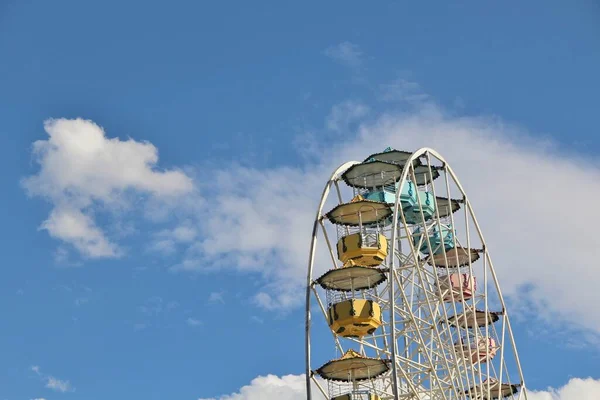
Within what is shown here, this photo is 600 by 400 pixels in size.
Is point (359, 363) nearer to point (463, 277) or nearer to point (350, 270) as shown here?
point (350, 270)

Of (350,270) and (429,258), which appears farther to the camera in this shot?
(429,258)

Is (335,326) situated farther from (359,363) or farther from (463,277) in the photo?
(463,277)

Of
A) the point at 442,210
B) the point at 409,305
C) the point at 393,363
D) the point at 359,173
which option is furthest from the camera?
the point at 442,210

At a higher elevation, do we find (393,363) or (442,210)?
(442,210)

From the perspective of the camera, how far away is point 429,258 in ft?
185

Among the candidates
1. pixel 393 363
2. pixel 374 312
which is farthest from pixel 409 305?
pixel 393 363

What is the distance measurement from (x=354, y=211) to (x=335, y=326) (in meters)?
6.25

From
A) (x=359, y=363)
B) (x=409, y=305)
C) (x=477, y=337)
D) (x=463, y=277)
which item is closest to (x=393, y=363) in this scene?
(x=359, y=363)

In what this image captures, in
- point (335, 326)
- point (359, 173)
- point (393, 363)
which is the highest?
A: point (359, 173)

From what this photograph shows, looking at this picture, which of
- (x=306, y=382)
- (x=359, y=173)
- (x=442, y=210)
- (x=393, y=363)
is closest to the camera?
(x=393, y=363)

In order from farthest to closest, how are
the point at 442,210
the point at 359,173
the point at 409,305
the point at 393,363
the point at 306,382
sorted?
the point at 442,210 < the point at 359,173 < the point at 409,305 < the point at 306,382 < the point at 393,363

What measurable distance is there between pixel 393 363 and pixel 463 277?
54.0 ft

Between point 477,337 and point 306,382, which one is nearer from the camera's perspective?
point 306,382

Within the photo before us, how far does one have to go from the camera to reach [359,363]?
47.1 meters
